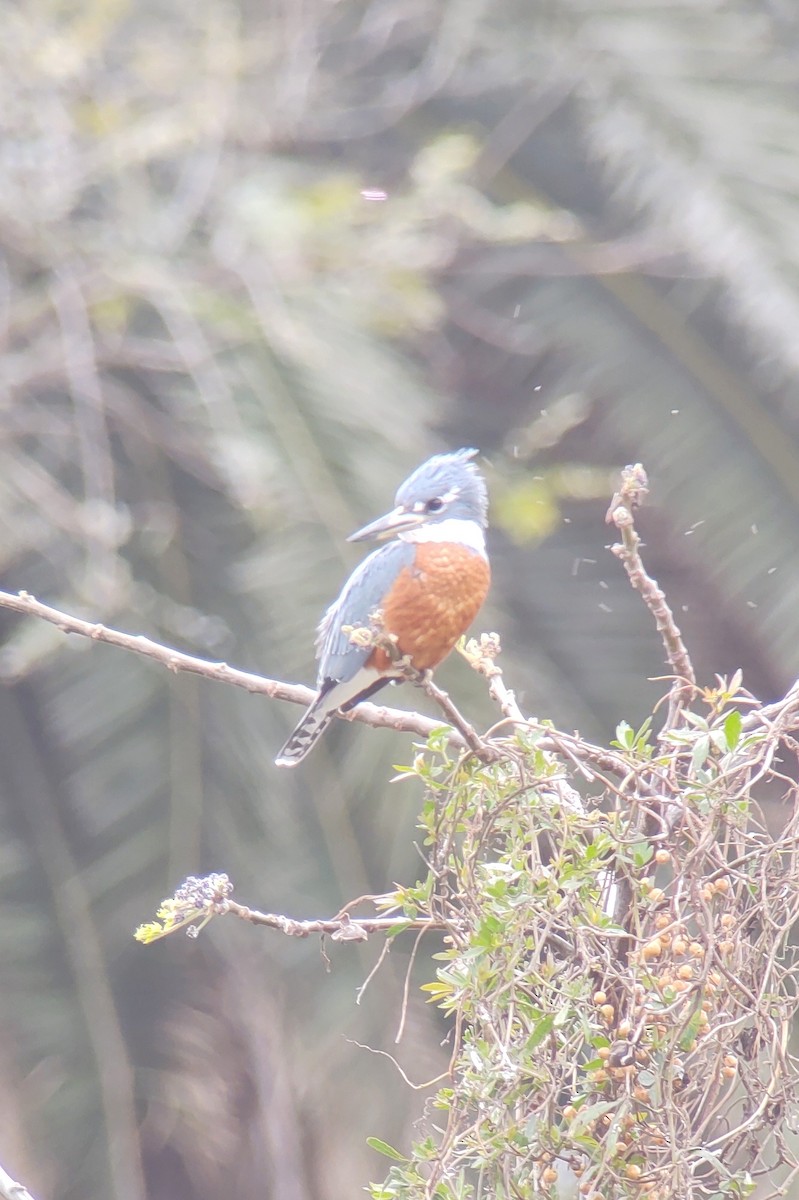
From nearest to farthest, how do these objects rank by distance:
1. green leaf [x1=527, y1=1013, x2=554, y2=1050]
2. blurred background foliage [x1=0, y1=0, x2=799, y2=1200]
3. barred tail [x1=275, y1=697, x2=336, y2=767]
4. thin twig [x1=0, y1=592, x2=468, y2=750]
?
1. green leaf [x1=527, y1=1013, x2=554, y2=1050]
2. thin twig [x1=0, y1=592, x2=468, y2=750]
3. barred tail [x1=275, y1=697, x2=336, y2=767]
4. blurred background foliage [x1=0, y1=0, x2=799, y2=1200]

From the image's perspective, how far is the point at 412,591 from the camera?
362cm

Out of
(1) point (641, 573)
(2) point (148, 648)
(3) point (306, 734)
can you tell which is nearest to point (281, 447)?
(3) point (306, 734)

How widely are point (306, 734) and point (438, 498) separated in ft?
2.23

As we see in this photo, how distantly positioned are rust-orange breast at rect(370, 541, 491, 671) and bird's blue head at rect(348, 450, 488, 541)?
86 mm

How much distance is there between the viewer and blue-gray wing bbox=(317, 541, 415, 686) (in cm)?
352

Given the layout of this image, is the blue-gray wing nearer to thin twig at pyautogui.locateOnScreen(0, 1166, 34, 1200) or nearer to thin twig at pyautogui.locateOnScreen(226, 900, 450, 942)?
thin twig at pyautogui.locateOnScreen(226, 900, 450, 942)

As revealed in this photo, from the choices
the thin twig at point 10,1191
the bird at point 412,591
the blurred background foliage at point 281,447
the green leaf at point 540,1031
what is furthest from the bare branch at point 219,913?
the blurred background foliage at point 281,447

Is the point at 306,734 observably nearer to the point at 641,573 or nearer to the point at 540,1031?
the point at 641,573

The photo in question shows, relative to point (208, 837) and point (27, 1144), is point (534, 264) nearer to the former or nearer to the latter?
point (208, 837)

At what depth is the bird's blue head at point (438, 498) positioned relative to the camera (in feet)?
12.3

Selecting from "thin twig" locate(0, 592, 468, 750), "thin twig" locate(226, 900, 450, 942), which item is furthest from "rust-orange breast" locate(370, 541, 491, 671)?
"thin twig" locate(226, 900, 450, 942)

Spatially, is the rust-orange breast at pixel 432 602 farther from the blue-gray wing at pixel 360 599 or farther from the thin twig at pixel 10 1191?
the thin twig at pixel 10 1191

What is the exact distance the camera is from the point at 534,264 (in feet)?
17.4

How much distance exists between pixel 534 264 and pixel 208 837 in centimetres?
212
